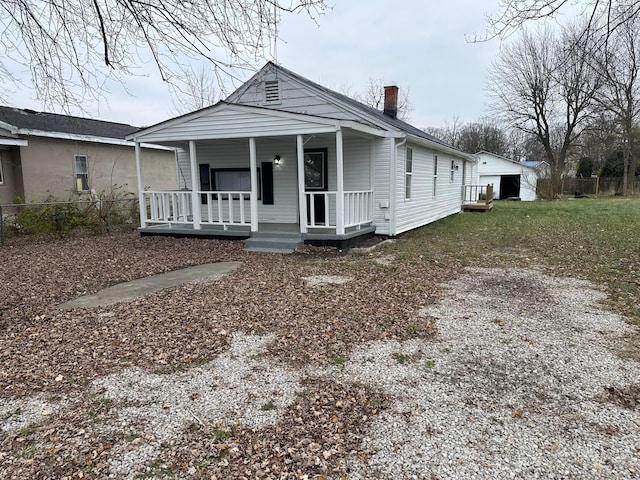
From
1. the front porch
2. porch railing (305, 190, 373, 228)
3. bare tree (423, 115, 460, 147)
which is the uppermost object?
bare tree (423, 115, 460, 147)

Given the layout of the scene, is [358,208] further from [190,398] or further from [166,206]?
[190,398]

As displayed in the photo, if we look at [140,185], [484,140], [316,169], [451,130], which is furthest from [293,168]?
[451,130]

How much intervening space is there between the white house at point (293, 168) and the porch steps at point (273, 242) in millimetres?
26

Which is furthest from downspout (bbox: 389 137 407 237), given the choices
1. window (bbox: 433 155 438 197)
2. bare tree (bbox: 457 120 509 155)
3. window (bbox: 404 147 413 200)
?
bare tree (bbox: 457 120 509 155)

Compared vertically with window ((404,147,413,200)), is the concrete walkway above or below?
below

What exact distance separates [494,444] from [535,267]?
5.68 m

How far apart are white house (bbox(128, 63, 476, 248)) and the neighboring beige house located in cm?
368

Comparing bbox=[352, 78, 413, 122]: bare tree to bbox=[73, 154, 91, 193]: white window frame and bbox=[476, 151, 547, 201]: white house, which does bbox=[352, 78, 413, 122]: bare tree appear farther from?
bbox=[73, 154, 91, 193]: white window frame

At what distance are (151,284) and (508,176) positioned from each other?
28264mm

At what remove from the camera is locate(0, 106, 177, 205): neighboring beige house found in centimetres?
1281

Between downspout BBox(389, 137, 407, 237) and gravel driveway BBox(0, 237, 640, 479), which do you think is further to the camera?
downspout BBox(389, 137, 407, 237)

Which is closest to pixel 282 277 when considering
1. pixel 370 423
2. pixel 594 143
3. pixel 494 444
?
pixel 370 423

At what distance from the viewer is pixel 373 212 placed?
1044cm

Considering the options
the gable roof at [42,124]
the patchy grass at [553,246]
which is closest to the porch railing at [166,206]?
the gable roof at [42,124]
